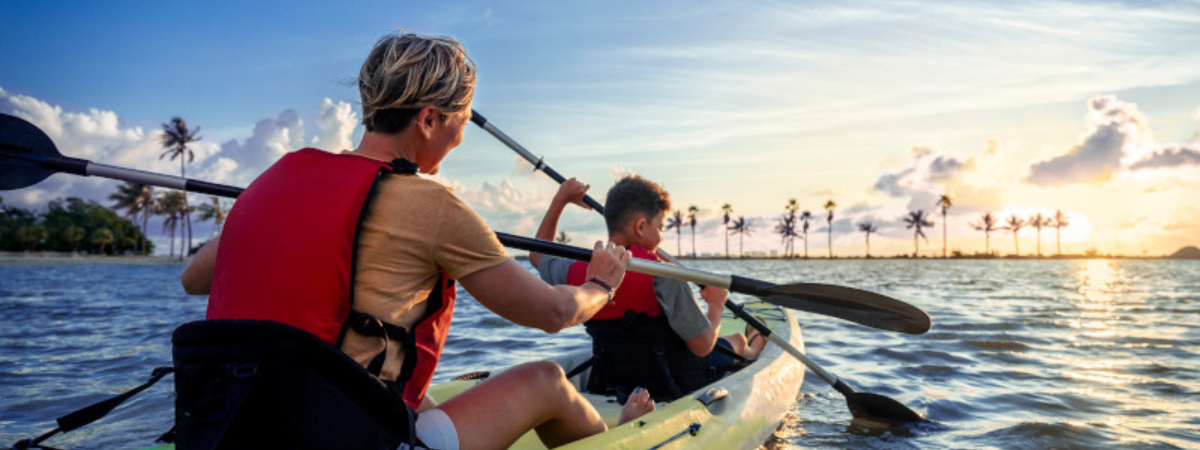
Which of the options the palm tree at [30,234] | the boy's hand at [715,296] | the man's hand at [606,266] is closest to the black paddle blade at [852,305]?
the boy's hand at [715,296]

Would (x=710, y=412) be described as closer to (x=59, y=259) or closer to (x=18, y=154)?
(x=18, y=154)

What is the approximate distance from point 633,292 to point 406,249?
2250 mm

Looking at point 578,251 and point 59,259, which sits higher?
point 578,251

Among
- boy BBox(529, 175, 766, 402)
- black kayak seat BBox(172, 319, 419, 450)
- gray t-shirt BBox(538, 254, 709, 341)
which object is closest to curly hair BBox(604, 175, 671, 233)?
boy BBox(529, 175, 766, 402)

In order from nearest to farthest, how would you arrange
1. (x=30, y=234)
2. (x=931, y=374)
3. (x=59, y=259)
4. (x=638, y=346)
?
1. (x=638, y=346)
2. (x=931, y=374)
3. (x=59, y=259)
4. (x=30, y=234)

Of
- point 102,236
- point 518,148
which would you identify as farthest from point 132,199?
point 518,148

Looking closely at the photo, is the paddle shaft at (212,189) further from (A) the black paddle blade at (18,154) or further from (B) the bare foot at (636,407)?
(B) the bare foot at (636,407)

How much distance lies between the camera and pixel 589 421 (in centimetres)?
254

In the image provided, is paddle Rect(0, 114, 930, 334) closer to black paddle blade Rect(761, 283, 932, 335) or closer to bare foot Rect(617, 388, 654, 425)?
black paddle blade Rect(761, 283, 932, 335)

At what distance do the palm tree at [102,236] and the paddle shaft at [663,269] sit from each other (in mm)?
77409

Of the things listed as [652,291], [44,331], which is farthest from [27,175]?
[44,331]

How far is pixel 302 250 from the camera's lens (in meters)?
1.59

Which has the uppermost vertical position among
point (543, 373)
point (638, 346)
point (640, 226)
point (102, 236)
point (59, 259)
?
point (102, 236)

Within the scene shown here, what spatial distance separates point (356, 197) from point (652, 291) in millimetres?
2362
